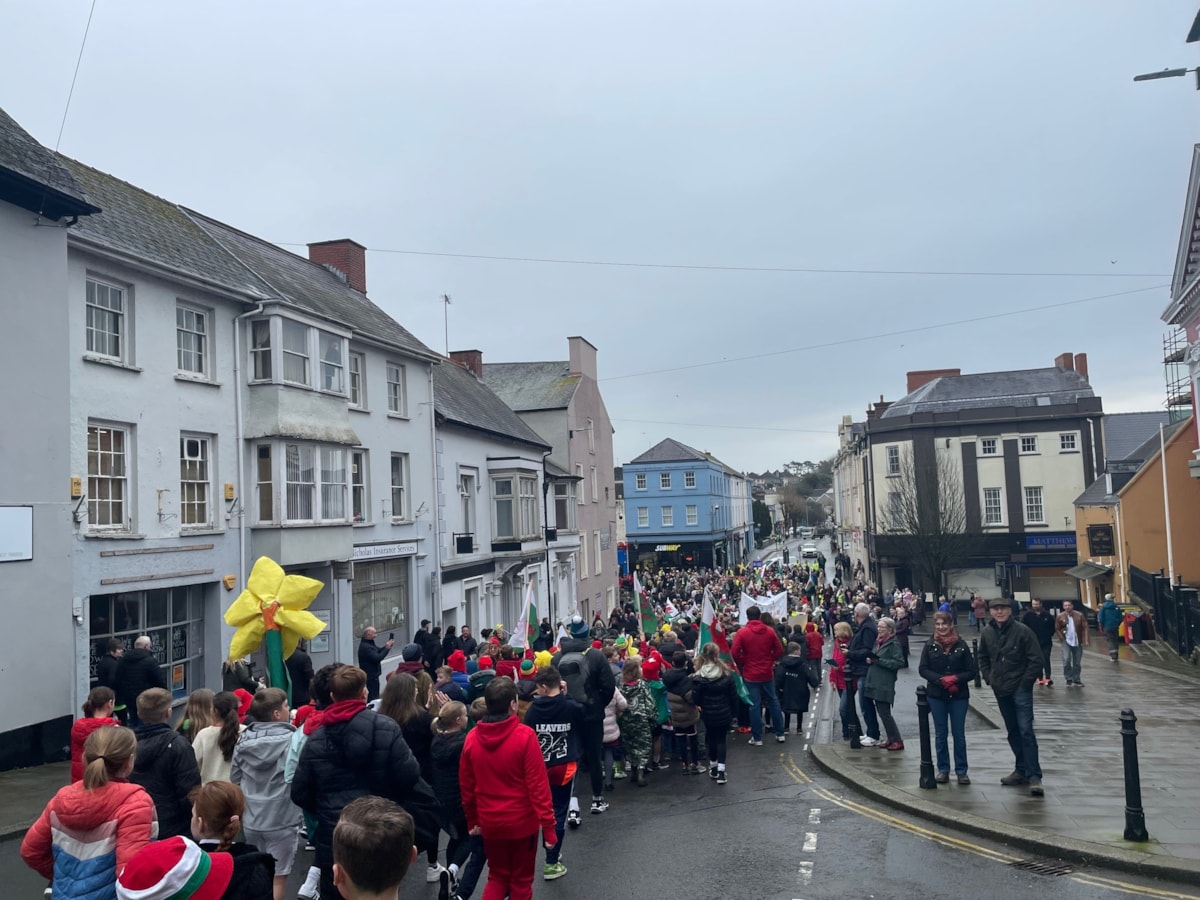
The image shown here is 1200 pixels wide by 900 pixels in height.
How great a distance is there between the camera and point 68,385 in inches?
528

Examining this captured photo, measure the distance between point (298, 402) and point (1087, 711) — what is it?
1531 cm

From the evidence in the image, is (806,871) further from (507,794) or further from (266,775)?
(266,775)

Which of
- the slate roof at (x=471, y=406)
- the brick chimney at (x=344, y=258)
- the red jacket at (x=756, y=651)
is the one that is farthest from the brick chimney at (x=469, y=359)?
the red jacket at (x=756, y=651)

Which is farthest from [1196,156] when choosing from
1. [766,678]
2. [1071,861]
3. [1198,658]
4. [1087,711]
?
[1071,861]

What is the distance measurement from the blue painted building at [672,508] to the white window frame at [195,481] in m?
54.0

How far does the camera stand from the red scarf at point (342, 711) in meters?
5.11

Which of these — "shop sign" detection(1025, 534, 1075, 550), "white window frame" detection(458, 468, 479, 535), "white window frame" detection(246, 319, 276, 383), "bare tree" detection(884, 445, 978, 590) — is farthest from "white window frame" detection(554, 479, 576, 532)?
"shop sign" detection(1025, 534, 1075, 550)

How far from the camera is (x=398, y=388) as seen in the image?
24.1 m

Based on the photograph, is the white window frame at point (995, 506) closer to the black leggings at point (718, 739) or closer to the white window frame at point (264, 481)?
the white window frame at point (264, 481)

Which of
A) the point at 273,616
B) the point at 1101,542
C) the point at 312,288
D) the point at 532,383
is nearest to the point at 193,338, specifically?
the point at 312,288

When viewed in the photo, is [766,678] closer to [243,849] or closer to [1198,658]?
[243,849]

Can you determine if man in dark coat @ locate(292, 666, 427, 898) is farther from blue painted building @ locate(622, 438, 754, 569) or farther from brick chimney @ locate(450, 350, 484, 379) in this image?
blue painted building @ locate(622, 438, 754, 569)

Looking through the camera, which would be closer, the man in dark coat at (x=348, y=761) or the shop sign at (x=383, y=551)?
the man in dark coat at (x=348, y=761)

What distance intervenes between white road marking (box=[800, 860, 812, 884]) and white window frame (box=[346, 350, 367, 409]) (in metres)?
17.0
